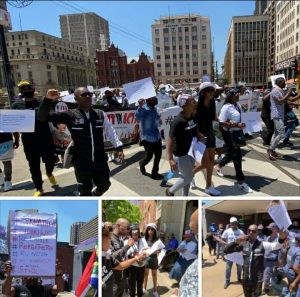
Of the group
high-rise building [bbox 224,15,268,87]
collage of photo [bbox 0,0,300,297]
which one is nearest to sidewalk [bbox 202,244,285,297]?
collage of photo [bbox 0,0,300,297]

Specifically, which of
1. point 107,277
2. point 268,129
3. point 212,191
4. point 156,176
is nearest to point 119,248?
point 107,277

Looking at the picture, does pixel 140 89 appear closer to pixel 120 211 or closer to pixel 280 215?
pixel 120 211

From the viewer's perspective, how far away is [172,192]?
494 cm

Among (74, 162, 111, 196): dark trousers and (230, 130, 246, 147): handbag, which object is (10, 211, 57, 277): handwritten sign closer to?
(74, 162, 111, 196): dark trousers

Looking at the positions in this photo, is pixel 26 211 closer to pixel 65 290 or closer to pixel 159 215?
pixel 65 290

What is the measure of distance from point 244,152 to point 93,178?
18.6 feet

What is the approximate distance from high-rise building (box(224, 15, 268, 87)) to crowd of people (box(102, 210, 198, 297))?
467ft

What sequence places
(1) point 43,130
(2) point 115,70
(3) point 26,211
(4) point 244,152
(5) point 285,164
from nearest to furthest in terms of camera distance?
1. (3) point 26,211
2. (1) point 43,130
3. (5) point 285,164
4. (4) point 244,152
5. (2) point 115,70

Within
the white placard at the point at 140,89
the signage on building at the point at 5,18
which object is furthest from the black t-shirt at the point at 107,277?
the signage on building at the point at 5,18

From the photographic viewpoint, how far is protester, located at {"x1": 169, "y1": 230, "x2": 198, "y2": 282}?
324 cm

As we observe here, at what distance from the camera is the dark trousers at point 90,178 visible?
4.40 metres

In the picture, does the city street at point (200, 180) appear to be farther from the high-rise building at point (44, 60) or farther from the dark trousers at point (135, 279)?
the high-rise building at point (44, 60)

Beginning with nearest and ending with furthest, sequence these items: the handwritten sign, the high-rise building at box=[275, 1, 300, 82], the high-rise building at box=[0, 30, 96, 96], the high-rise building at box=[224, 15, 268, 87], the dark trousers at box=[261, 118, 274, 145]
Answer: the handwritten sign
the dark trousers at box=[261, 118, 274, 145]
the high-rise building at box=[275, 1, 300, 82]
the high-rise building at box=[0, 30, 96, 96]
the high-rise building at box=[224, 15, 268, 87]

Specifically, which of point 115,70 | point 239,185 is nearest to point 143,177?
point 239,185
